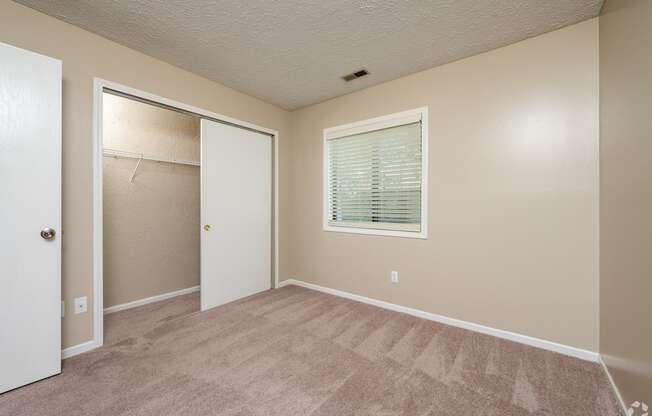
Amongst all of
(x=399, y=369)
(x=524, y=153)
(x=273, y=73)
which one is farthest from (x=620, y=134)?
(x=273, y=73)

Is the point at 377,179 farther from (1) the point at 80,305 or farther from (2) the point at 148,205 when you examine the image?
(1) the point at 80,305

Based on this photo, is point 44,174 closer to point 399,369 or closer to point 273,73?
point 273,73

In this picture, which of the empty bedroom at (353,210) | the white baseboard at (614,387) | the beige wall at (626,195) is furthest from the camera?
the empty bedroom at (353,210)

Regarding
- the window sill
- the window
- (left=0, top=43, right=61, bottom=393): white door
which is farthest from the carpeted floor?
the window

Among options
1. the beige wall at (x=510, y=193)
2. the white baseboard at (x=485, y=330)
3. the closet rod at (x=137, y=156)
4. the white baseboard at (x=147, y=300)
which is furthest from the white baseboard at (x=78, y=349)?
the beige wall at (x=510, y=193)

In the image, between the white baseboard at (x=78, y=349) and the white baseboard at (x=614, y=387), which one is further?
the white baseboard at (x=78, y=349)

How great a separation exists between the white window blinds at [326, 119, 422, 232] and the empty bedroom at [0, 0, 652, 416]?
0.03 meters

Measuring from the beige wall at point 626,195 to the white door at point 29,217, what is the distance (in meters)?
3.35

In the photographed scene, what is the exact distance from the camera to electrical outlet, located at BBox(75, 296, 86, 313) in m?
2.02

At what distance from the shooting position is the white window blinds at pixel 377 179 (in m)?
2.76

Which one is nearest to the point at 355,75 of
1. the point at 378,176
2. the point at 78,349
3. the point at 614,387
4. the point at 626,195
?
the point at 378,176

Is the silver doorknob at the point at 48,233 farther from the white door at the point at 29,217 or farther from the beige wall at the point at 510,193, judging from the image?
the beige wall at the point at 510,193

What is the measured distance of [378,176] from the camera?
3.02 m

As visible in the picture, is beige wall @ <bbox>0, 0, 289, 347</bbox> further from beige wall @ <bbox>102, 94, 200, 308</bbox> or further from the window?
the window
